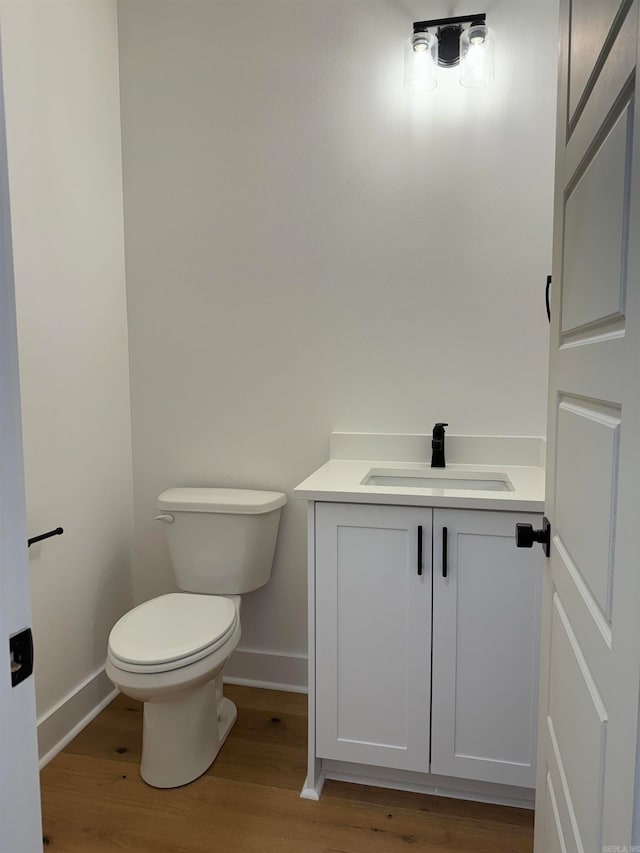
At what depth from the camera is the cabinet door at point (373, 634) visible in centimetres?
163

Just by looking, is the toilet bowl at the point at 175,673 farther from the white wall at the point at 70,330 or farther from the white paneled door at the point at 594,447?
the white paneled door at the point at 594,447

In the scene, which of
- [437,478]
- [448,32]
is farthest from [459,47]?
[437,478]

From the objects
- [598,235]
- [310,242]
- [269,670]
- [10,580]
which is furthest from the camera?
[269,670]

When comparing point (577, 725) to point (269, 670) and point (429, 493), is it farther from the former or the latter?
point (269, 670)

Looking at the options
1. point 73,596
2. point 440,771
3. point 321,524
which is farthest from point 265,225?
point 440,771

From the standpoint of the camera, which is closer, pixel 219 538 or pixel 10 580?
pixel 10 580

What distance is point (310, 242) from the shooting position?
2.17 metres

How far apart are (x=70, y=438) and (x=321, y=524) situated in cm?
97

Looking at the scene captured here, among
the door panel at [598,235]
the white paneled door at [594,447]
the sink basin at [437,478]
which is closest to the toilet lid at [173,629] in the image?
the sink basin at [437,478]

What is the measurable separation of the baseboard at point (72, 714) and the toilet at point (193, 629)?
0.31 m

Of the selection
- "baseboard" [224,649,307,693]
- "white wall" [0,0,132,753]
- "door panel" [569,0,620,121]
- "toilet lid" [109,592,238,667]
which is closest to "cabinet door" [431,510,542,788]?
"toilet lid" [109,592,238,667]

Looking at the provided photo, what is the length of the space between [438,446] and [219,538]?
2.81 ft

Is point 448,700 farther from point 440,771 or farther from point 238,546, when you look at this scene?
point 238,546

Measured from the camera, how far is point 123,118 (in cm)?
227
